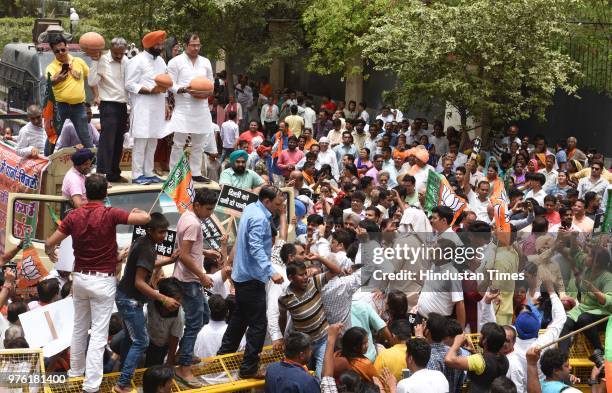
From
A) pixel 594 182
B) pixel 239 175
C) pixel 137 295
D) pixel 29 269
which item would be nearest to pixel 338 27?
pixel 594 182

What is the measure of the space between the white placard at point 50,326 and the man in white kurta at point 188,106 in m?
4.10

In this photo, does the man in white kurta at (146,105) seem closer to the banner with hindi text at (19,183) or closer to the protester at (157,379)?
the banner with hindi text at (19,183)

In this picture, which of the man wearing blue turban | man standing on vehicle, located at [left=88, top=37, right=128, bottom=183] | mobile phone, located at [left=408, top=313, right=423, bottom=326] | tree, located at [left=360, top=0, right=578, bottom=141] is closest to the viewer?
mobile phone, located at [left=408, top=313, right=423, bottom=326]

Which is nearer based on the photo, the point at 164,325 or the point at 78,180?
the point at 164,325

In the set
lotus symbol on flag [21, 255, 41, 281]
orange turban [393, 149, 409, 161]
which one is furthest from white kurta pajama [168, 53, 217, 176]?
A: orange turban [393, 149, 409, 161]

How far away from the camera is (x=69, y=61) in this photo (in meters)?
12.8

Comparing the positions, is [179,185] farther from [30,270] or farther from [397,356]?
[397,356]

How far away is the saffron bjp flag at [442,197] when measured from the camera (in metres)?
13.0

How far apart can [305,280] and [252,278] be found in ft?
1.45

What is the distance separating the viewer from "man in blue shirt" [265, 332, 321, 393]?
809 centimetres

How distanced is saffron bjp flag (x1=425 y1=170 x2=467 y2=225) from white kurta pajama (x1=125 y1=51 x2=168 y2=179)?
331 centimetres

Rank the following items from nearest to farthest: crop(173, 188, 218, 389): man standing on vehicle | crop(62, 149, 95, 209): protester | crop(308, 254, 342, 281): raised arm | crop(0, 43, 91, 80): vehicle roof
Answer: crop(173, 188, 218, 389): man standing on vehicle < crop(308, 254, 342, 281): raised arm < crop(62, 149, 95, 209): protester < crop(0, 43, 91, 80): vehicle roof

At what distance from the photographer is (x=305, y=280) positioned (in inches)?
354

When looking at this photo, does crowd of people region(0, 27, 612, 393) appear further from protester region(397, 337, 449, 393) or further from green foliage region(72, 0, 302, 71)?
green foliage region(72, 0, 302, 71)
